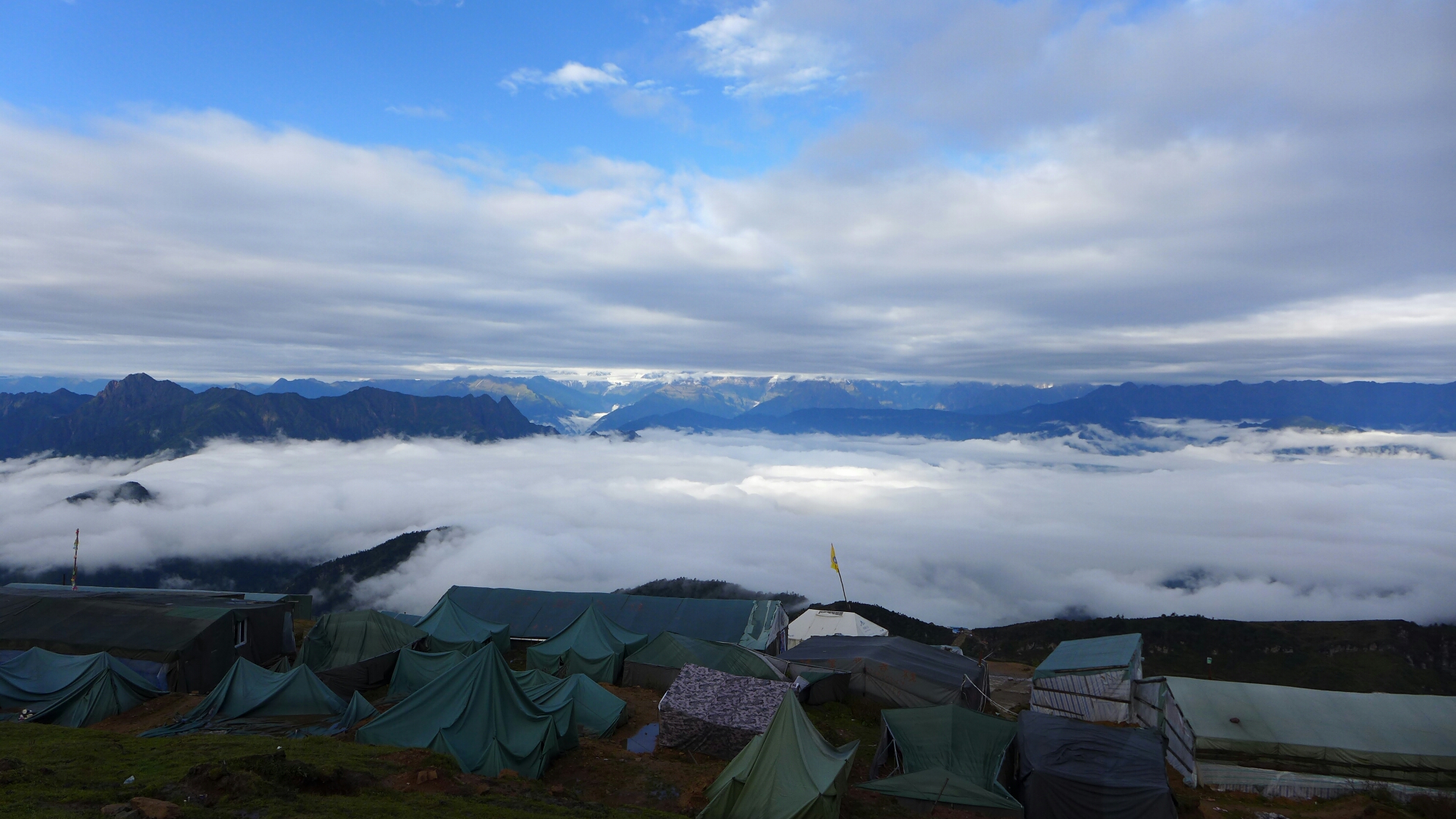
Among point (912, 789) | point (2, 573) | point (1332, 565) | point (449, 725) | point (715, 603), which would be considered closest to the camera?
point (912, 789)

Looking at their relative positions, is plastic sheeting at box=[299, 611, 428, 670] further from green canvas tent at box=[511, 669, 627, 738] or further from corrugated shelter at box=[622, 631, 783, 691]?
green canvas tent at box=[511, 669, 627, 738]

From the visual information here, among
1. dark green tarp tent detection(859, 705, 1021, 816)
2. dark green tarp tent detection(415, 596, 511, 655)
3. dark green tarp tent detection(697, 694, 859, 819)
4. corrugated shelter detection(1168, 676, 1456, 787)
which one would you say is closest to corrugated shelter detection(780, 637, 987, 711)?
dark green tarp tent detection(859, 705, 1021, 816)

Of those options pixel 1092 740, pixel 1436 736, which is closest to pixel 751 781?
pixel 1092 740

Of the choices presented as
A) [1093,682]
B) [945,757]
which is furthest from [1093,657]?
[945,757]

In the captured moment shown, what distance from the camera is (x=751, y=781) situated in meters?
14.9

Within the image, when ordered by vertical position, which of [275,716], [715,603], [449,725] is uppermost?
[449,725]

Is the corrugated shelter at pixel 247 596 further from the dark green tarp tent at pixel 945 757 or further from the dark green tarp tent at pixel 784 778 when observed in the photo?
the dark green tarp tent at pixel 945 757

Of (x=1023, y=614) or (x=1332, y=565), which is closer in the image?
(x=1023, y=614)

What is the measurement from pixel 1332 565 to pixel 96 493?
1222 feet

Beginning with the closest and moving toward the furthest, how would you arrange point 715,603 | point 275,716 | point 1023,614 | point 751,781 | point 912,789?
point 751,781 < point 912,789 < point 275,716 < point 715,603 < point 1023,614

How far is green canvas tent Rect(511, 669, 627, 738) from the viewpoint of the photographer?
21375 mm

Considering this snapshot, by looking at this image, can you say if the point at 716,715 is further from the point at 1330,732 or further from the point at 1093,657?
the point at 1330,732

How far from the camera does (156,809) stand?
32.0 feet

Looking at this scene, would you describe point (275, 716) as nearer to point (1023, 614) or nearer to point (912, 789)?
point (912, 789)
